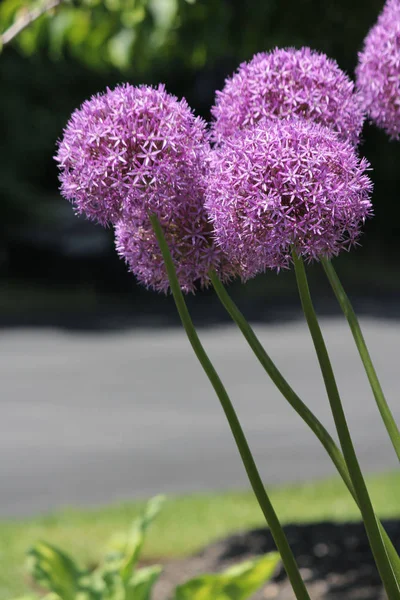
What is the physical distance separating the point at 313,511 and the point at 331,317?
8723 millimetres

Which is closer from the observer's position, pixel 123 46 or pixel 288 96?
pixel 288 96

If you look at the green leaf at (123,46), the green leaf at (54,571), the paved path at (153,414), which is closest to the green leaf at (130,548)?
the green leaf at (54,571)

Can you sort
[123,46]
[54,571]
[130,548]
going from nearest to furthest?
[54,571] → [130,548] → [123,46]

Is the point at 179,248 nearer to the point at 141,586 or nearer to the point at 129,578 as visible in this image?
the point at 141,586

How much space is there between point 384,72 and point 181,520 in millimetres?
4849

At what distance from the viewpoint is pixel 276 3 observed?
457cm

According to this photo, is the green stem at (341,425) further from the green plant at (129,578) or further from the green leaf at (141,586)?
the green leaf at (141,586)

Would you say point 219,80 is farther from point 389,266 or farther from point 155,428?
point 155,428

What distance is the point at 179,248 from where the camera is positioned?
63.3 inches

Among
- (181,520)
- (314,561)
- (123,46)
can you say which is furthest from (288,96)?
(181,520)

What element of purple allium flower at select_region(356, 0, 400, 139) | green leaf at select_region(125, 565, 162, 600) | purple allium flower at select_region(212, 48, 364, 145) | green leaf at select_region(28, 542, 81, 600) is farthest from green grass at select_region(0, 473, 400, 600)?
purple allium flower at select_region(212, 48, 364, 145)

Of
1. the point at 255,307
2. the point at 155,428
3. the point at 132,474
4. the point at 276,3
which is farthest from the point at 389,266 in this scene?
the point at 276,3

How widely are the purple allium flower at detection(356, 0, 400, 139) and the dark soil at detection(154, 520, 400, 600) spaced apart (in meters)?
2.65

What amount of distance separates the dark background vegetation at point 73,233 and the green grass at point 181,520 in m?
8.37
